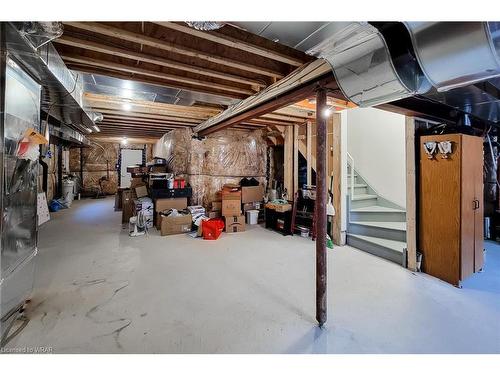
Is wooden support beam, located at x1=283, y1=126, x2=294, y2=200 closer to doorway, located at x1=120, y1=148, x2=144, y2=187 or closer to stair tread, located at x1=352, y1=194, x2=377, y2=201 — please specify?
stair tread, located at x1=352, y1=194, x2=377, y2=201

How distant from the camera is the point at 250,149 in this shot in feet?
17.9

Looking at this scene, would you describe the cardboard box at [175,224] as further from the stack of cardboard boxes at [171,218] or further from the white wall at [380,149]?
the white wall at [380,149]

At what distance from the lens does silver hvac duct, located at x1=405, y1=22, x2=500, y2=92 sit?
986 mm

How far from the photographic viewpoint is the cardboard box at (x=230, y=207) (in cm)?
441

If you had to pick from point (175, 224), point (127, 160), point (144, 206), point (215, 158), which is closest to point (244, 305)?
point (175, 224)

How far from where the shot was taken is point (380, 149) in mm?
4367

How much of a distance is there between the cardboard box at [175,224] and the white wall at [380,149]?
3310 mm

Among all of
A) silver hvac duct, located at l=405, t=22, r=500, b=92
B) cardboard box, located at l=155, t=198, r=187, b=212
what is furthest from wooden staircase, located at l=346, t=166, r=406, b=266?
cardboard box, located at l=155, t=198, r=187, b=212

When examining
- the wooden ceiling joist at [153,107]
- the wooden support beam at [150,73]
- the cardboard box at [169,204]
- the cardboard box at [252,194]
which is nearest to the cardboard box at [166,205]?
the cardboard box at [169,204]

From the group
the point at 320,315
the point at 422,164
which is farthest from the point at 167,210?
the point at 422,164

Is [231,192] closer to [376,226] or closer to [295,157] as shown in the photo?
[295,157]

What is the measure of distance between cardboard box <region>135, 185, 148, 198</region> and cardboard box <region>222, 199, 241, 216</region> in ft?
6.82
